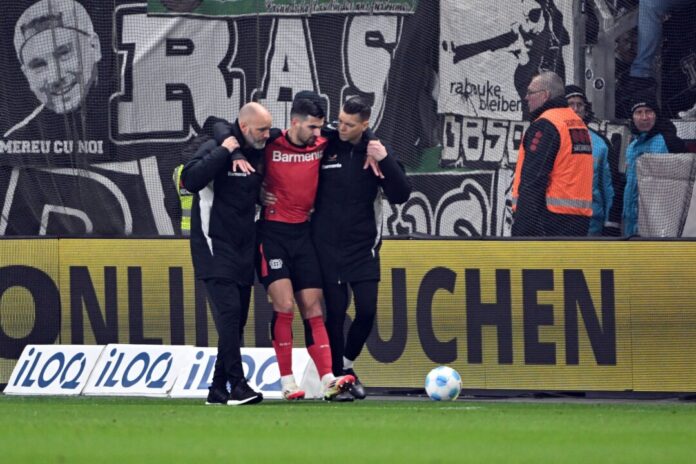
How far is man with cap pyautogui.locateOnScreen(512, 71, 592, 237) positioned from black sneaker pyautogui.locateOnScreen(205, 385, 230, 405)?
3338mm

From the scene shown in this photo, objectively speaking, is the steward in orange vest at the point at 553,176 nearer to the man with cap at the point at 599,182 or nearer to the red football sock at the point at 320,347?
the man with cap at the point at 599,182

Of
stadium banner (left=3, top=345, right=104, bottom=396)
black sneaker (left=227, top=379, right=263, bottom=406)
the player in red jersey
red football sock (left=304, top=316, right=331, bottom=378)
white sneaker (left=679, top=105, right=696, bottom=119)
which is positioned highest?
white sneaker (left=679, top=105, right=696, bottom=119)

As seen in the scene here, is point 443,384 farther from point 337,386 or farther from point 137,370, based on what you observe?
point 137,370

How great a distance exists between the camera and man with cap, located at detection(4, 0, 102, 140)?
1478cm

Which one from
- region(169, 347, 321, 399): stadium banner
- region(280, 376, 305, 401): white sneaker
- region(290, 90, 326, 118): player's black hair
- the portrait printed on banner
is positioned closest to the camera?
region(290, 90, 326, 118): player's black hair

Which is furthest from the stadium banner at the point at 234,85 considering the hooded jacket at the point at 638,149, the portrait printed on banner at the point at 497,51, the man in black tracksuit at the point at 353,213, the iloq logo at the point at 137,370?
the man in black tracksuit at the point at 353,213

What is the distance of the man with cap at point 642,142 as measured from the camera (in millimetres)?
13953

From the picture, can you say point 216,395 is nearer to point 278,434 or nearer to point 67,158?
point 278,434

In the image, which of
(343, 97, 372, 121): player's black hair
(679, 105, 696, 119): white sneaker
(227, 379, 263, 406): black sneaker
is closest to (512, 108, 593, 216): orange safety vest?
(679, 105, 696, 119): white sneaker

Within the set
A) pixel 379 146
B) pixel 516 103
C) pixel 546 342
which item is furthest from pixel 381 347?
pixel 516 103

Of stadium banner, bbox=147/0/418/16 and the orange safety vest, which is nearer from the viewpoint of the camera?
the orange safety vest

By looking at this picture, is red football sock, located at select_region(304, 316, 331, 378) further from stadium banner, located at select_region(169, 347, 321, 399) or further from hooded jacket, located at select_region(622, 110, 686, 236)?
hooded jacket, located at select_region(622, 110, 686, 236)

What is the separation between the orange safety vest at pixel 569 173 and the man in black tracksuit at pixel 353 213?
2.29m

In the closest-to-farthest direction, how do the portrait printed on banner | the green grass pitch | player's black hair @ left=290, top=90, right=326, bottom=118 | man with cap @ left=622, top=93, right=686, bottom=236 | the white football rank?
the green grass pitch < player's black hair @ left=290, top=90, right=326, bottom=118 < the white football < man with cap @ left=622, top=93, right=686, bottom=236 < the portrait printed on banner
